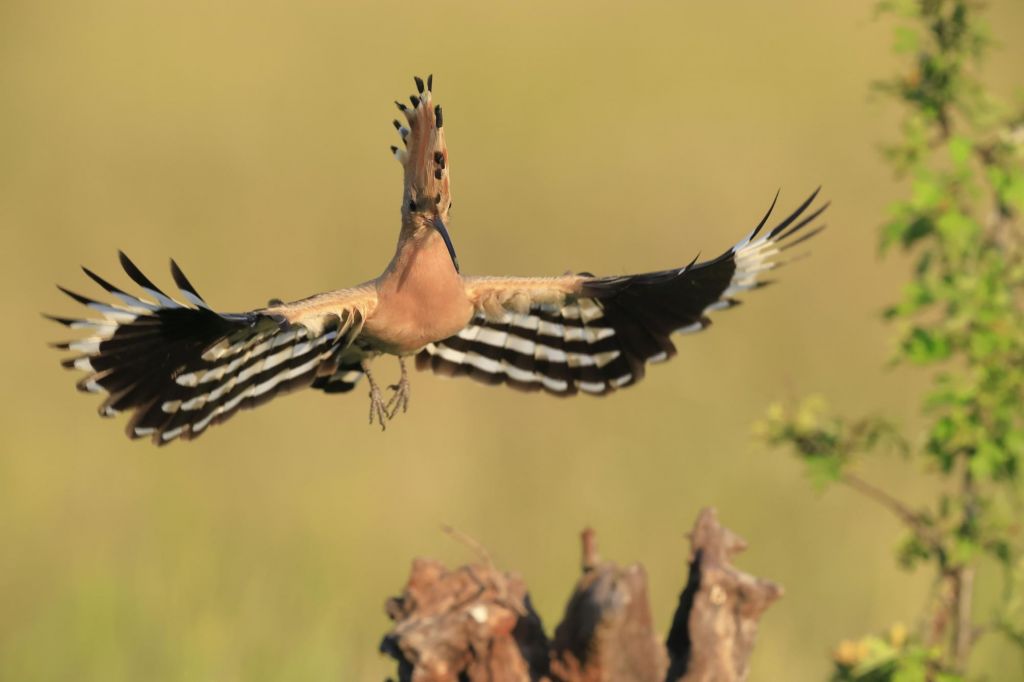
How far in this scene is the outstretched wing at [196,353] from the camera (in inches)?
127

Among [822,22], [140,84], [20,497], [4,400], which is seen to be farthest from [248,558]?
[822,22]

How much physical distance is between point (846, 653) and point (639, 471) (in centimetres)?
243

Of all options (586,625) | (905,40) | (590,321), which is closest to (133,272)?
(586,625)

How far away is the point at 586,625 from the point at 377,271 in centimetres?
426

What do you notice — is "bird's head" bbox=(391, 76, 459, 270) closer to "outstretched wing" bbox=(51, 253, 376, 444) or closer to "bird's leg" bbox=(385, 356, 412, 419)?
"outstretched wing" bbox=(51, 253, 376, 444)

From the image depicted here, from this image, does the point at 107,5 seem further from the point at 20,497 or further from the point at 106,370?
the point at 106,370

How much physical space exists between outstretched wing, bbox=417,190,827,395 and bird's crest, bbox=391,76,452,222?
0.36m

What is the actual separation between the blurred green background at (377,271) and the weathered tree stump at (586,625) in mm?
1425

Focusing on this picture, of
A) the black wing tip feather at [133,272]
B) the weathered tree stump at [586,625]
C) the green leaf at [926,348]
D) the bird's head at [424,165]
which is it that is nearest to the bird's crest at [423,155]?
the bird's head at [424,165]

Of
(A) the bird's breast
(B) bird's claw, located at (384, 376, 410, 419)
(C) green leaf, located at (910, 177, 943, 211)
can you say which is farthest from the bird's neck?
(C) green leaf, located at (910, 177, 943, 211)

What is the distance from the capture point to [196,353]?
344cm

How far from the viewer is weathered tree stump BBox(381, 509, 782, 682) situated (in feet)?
10.6

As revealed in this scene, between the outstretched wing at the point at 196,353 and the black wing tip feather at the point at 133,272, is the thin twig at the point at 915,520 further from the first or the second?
the black wing tip feather at the point at 133,272

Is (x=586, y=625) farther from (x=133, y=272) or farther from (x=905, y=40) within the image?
(x=905, y=40)
